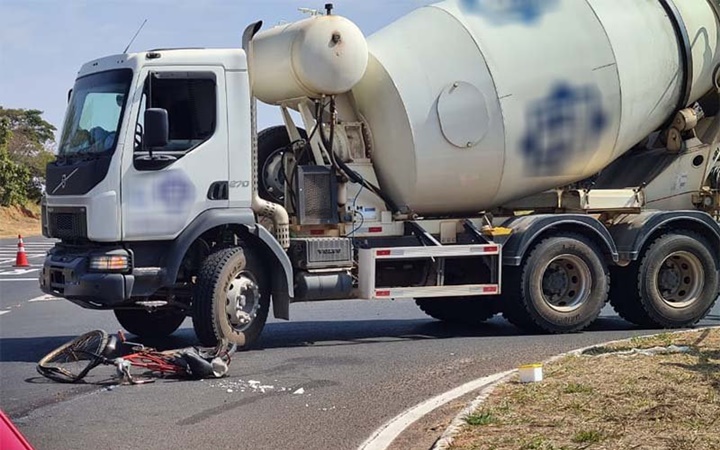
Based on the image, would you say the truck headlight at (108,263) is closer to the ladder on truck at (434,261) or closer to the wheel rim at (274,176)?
the wheel rim at (274,176)

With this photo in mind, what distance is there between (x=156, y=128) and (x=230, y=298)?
1763 mm

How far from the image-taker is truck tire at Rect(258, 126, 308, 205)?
10.8 meters

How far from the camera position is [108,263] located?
9.48 meters

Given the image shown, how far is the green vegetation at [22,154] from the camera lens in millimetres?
49000

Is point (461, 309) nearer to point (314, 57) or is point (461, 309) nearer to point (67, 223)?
point (314, 57)

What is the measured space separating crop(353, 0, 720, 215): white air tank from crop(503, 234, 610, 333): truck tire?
0.83m

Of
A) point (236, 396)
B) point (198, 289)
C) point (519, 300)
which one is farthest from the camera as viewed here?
point (519, 300)

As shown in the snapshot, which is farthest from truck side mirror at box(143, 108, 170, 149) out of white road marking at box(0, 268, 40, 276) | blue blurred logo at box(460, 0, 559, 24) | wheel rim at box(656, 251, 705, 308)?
white road marking at box(0, 268, 40, 276)

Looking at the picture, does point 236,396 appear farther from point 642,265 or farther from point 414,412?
point 642,265

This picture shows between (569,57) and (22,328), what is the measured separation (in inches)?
282

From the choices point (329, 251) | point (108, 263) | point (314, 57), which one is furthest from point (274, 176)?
point (108, 263)

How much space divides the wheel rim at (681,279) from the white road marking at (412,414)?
158 inches

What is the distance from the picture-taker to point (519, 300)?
11.2m

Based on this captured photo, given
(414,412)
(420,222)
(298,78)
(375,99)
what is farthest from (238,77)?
(414,412)
